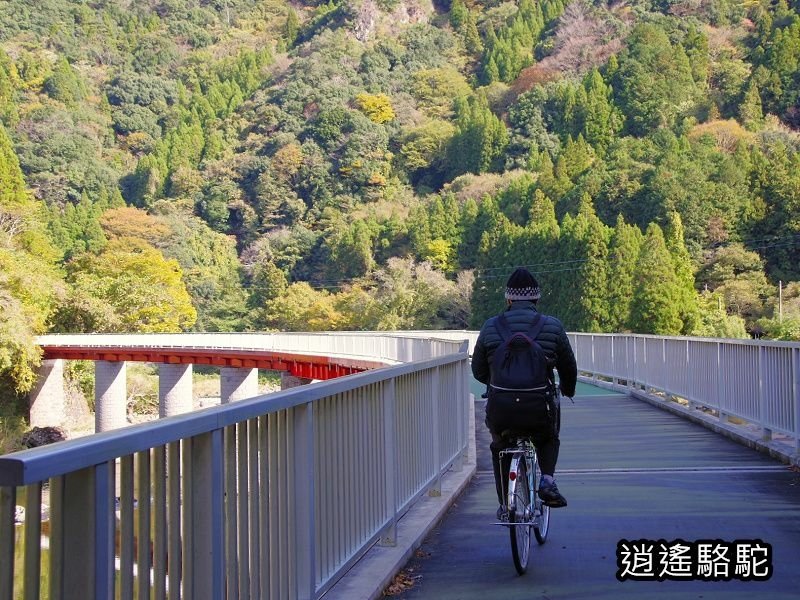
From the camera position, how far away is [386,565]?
23.9 feet

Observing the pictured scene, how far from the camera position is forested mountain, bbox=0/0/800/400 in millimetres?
75062

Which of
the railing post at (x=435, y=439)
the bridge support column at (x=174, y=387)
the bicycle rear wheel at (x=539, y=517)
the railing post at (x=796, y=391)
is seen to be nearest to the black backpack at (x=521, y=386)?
the bicycle rear wheel at (x=539, y=517)

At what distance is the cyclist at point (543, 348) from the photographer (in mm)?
7587

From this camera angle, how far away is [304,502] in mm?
5875

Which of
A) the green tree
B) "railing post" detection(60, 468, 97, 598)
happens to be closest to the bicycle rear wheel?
"railing post" detection(60, 468, 97, 598)

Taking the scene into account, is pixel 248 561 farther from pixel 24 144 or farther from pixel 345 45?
pixel 345 45

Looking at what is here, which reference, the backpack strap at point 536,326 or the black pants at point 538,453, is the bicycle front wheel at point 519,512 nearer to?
the black pants at point 538,453

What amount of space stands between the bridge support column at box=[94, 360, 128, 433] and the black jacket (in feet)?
188

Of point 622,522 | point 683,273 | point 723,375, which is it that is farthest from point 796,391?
point 683,273

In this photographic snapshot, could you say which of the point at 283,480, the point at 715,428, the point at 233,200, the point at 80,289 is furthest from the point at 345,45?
the point at 283,480

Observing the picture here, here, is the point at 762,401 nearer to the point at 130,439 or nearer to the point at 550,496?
the point at 550,496

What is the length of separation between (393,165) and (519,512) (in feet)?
447

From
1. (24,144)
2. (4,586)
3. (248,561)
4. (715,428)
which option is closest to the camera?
(4,586)

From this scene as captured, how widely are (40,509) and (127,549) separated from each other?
2.13ft
